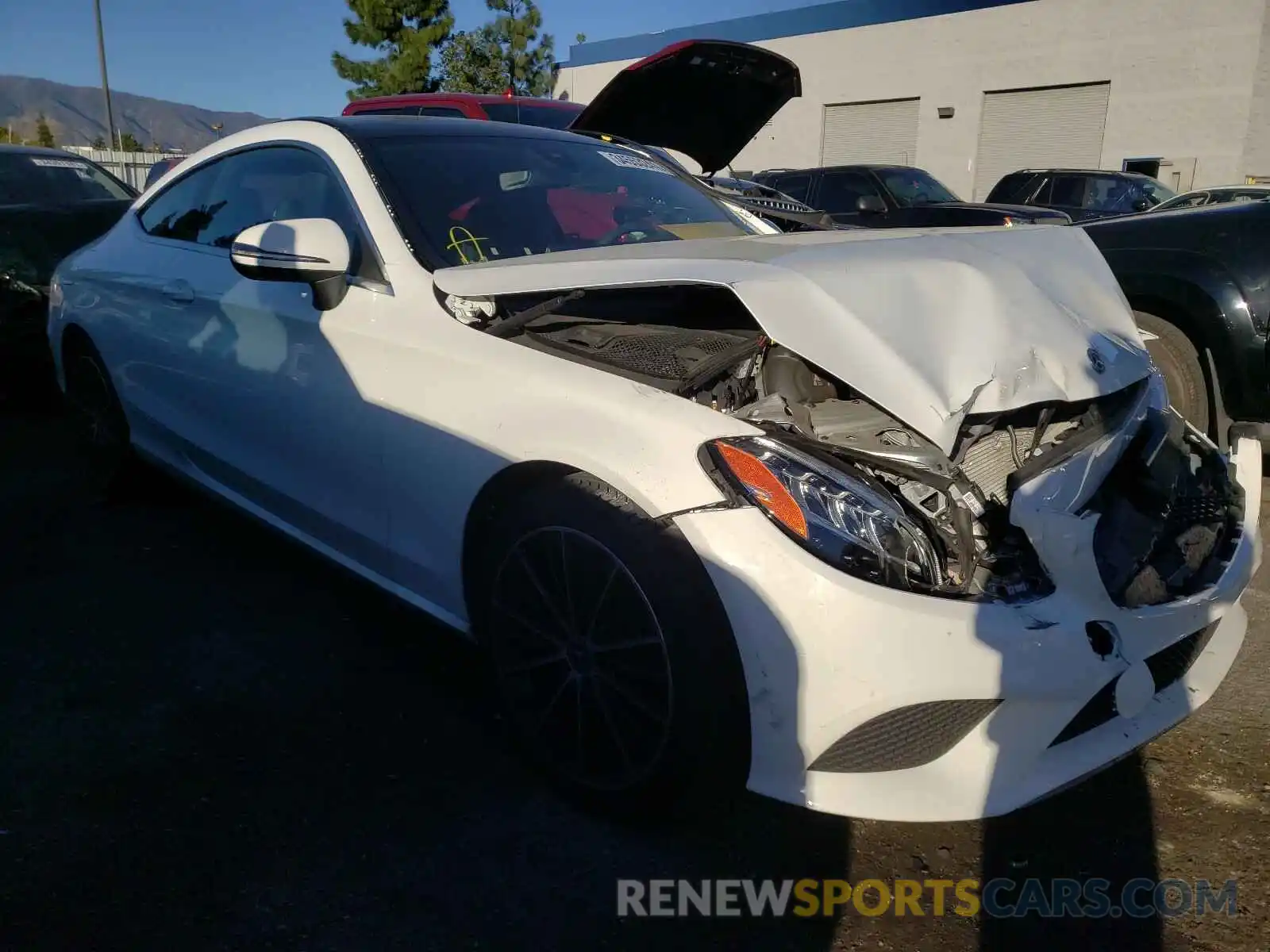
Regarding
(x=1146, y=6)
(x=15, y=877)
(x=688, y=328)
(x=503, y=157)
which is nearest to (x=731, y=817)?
(x=688, y=328)

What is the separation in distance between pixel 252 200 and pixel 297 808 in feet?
6.88

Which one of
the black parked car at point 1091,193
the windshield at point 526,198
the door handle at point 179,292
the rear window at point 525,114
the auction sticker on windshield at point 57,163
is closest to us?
the windshield at point 526,198

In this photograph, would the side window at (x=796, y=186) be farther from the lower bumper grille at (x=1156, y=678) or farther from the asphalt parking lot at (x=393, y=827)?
the lower bumper grille at (x=1156, y=678)

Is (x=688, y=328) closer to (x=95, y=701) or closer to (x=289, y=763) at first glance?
(x=289, y=763)

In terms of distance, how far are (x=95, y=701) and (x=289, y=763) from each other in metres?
0.72

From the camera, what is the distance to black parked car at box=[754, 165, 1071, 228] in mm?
9655

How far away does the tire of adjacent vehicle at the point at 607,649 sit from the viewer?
6.08 ft

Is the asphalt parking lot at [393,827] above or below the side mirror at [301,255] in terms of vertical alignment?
below

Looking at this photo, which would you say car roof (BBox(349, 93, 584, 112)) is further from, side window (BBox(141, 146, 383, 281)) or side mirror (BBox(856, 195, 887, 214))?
side window (BBox(141, 146, 383, 281))

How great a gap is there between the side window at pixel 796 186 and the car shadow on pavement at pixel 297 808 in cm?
934

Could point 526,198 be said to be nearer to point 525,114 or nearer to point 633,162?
point 633,162

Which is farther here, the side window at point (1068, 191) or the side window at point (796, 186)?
the side window at point (1068, 191)

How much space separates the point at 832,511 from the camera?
71.1 inches

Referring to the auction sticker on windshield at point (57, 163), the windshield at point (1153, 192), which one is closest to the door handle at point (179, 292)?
the auction sticker on windshield at point (57, 163)
